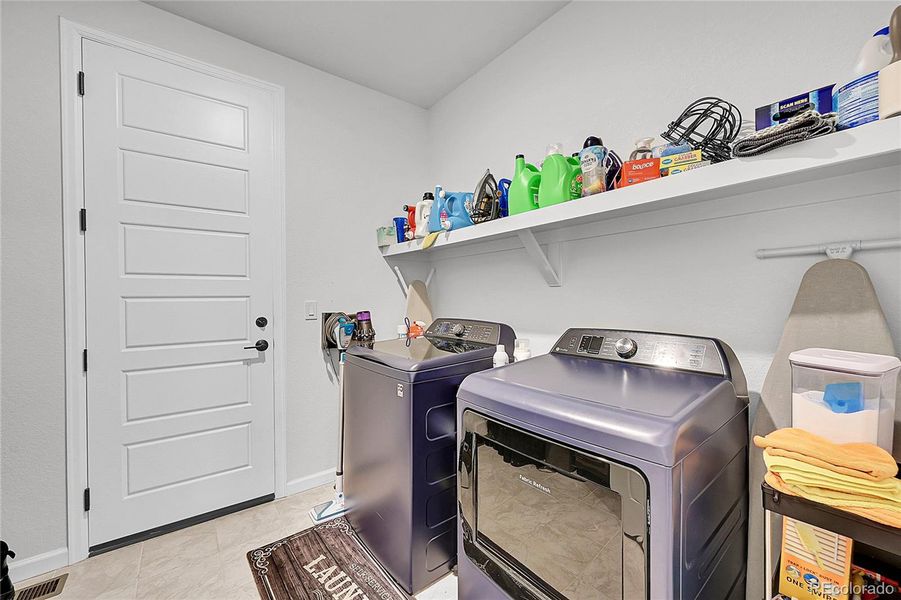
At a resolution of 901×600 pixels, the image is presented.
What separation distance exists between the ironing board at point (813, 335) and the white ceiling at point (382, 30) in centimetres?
172

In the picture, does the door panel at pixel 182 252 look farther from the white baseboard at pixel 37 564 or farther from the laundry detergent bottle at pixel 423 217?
the white baseboard at pixel 37 564

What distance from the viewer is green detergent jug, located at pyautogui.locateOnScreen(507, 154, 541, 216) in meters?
1.71

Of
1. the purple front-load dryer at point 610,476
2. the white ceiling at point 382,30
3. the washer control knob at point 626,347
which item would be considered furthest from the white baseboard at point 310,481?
the white ceiling at point 382,30

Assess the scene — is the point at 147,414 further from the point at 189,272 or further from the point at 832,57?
the point at 832,57

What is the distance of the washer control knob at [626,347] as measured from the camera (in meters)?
1.36

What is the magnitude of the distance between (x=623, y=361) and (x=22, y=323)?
101 inches

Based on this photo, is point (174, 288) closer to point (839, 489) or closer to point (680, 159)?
point (680, 159)

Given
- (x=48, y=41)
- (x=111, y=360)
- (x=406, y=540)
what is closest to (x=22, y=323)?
(x=111, y=360)

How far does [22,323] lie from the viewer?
1656 millimetres

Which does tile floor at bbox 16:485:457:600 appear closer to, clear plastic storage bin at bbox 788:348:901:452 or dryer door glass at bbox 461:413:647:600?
dryer door glass at bbox 461:413:647:600

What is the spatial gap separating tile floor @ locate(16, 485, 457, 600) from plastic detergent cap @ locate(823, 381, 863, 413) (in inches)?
56.4

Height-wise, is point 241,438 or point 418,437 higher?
point 418,437

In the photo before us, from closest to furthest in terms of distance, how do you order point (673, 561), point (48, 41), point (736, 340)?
point (673, 561) → point (736, 340) → point (48, 41)

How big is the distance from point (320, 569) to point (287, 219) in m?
1.89
